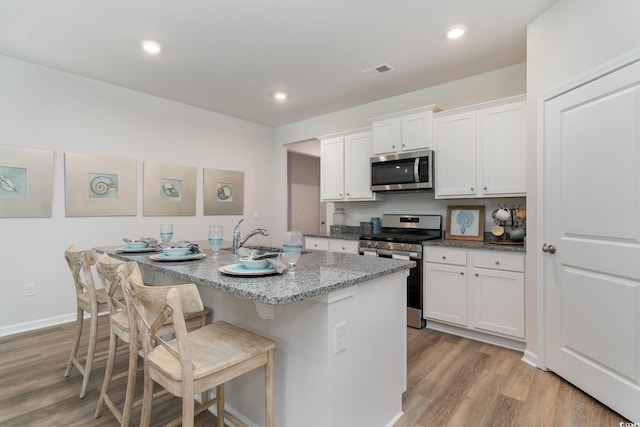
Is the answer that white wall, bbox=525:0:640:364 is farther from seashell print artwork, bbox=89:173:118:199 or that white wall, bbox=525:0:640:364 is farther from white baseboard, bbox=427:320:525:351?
seashell print artwork, bbox=89:173:118:199

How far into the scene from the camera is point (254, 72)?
11.1 ft

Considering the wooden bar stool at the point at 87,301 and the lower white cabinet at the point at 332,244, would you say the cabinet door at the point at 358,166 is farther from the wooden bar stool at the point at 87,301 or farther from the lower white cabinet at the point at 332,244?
the wooden bar stool at the point at 87,301

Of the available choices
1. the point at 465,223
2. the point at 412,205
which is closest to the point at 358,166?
the point at 412,205

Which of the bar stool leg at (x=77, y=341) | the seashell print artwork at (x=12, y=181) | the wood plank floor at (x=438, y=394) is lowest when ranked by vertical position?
the wood plank floor at (x=438, y=394)

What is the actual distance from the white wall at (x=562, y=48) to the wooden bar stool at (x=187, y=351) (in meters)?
2.24

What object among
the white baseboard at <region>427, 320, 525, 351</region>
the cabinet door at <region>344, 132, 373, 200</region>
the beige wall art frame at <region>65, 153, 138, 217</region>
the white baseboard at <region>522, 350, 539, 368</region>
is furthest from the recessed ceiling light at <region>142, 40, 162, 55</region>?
the white baseboard at <region>522, 350, 539, 368</region>

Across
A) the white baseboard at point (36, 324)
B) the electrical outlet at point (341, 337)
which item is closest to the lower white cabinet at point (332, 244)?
the electrical outlet at point (341, 337)

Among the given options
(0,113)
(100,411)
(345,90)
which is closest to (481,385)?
(100,411)

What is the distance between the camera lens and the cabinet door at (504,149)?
9.41 ft

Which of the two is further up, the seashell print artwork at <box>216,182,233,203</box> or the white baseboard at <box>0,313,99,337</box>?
the seashell print artwork at <box>216,182,233,203</box>

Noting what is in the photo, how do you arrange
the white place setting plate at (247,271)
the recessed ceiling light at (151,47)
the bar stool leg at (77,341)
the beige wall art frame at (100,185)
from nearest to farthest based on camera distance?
the white place setting plate at (247,271) → the bar stool leg at (77,341) → the recessed ceiling light at (151,47) → the beige wall art frame at (100,185)

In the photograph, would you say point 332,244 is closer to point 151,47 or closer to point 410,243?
point 410,243

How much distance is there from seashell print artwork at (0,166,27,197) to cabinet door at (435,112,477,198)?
14.2ft

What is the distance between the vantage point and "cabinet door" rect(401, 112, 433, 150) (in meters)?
3.43
